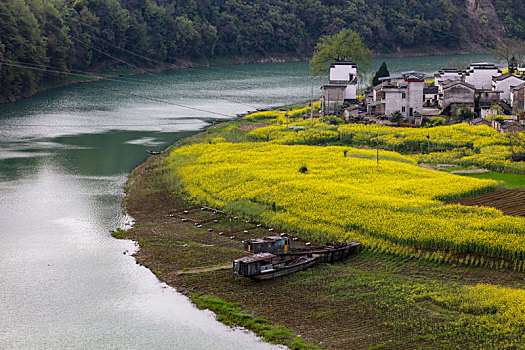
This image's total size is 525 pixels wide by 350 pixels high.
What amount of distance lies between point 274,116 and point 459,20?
9275 centimetres

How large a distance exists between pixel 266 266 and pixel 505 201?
13.0 metres

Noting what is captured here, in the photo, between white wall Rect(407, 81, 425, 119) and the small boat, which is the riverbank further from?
white wall Rect(407, 81, 425, 119)

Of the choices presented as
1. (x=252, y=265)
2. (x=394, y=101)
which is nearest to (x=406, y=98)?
(x=394, y=101)

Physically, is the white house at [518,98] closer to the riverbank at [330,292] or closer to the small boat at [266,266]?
the riverbank at [330,292]

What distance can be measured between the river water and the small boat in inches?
101

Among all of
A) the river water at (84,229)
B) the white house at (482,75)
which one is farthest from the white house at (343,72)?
the white house at (482,75)

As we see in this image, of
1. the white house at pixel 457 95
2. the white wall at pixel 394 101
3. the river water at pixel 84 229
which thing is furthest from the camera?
the white house at pixel 457 95

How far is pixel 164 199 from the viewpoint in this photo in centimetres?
3791

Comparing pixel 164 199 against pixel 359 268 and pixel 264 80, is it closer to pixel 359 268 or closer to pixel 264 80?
pixel 359 268

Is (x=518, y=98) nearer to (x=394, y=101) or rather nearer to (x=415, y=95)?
(x=415, y=95)

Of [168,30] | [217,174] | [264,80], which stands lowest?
[217,174]

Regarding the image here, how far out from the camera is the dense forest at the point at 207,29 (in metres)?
82.4

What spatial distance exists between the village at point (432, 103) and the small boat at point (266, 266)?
90.9 ft

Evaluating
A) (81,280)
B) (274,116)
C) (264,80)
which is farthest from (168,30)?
(81,280)
